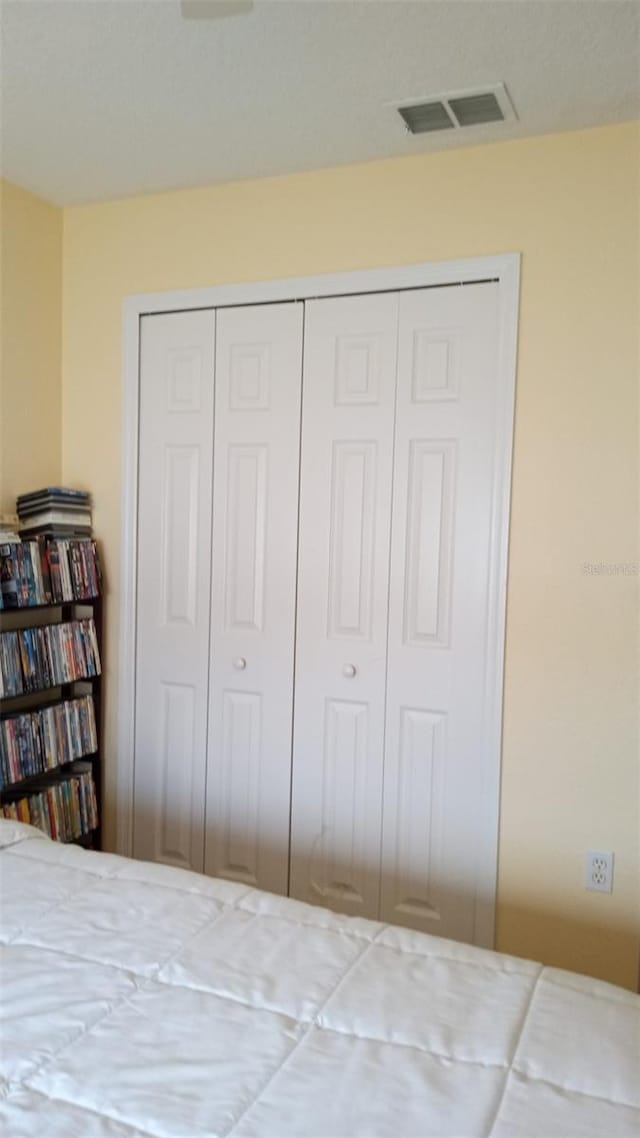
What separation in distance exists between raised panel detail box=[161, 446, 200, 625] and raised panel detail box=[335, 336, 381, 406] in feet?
1.84

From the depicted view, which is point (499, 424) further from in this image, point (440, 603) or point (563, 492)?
point (440, 603)

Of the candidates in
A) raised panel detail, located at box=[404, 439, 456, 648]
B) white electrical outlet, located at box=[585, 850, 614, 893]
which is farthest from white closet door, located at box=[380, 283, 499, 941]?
white electrical outlet, located at box=[585, 850, 614, 893]

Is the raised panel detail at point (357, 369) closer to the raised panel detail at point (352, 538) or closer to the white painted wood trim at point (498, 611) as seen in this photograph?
the raised panel detail at point (352, 538)

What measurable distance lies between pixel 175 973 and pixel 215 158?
2215 millimetres

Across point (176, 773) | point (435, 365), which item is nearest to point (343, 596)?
point (435, 365)

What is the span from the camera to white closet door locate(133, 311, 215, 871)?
2.76 meters

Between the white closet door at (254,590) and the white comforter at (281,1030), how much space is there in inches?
45.6

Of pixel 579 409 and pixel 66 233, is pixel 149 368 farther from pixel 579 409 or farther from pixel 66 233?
pixel 579 409

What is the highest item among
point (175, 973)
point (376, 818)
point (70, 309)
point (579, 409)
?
point (70, 309)

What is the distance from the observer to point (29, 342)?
2.82 meters

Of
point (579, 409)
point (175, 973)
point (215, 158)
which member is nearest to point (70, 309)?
point (215, 158)

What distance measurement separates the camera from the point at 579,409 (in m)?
2.24

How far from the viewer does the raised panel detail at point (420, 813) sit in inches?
96.0

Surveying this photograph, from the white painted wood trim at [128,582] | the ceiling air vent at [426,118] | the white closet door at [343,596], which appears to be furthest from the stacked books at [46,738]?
the ceiling air vent at [426,118]
